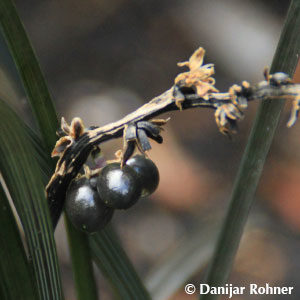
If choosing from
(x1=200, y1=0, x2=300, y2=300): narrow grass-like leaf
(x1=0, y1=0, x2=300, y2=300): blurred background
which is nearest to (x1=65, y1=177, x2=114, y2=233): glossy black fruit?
(x1=200, y1=0, x2=300, y2=300): narrow grass-like leaf

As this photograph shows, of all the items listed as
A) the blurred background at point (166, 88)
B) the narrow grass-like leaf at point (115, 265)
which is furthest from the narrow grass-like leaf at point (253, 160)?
the blurred background at point (166, 88)

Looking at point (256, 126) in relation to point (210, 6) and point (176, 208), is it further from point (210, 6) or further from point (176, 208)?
point (210, 6)

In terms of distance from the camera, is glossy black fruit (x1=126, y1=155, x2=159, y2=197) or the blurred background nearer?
glossy black fruit (x1=126, y1=155, x2=159, y2=197)

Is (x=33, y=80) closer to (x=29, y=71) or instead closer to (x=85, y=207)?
(x=29, y=71)

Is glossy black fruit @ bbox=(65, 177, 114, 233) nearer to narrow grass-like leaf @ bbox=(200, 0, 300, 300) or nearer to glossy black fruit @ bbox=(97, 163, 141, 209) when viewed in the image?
glossy black fruit @ bbox=(97, 163, 141, 209)

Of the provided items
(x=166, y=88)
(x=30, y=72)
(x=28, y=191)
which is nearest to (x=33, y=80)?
(x=30, y=72)

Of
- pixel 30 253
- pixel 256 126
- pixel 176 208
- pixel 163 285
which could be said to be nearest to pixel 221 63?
pixel 176 208
